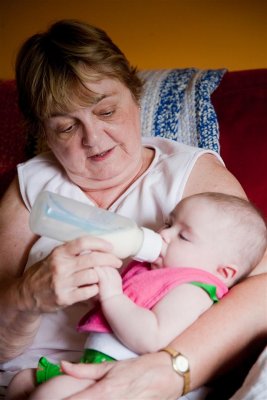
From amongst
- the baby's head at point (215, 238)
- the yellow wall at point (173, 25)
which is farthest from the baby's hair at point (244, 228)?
the yellow wall at point (173, 25)

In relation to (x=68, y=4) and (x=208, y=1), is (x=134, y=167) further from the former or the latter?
(x=68, y=4)

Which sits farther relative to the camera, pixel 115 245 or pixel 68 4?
pixel 68 4

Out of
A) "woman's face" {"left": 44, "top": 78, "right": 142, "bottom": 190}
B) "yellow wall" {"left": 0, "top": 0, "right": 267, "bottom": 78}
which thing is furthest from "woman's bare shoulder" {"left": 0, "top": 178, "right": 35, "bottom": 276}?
"yellow wall" {"left": 0, "top": 0, "right": 267, "bottom": 78}

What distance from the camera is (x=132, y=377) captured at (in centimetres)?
94

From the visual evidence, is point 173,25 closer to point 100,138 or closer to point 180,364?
point 100,138

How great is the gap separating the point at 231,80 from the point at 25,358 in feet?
3.70

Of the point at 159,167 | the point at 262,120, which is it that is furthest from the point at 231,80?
the point at 159,167

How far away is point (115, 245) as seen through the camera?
977mm

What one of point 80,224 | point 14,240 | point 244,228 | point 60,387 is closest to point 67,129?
point 14,240

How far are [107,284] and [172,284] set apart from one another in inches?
5.1

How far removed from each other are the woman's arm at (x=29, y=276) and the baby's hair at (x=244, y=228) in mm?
256

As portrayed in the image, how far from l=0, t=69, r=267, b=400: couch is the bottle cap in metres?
0.57

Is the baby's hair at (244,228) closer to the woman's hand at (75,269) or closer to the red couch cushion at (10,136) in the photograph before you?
the woman's hand at (75,269)

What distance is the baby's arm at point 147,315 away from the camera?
37.3 inches
